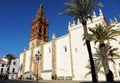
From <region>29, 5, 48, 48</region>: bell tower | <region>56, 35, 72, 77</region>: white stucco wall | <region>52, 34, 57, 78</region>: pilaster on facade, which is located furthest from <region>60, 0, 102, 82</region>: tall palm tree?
<region>29, 5, 48, 48</region>: bell tower

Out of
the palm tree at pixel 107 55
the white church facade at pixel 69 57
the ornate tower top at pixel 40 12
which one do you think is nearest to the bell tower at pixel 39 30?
the ornate tower top at pixel 40 12

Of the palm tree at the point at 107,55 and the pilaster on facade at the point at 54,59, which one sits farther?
the pilaster on facade at the point at 54,59

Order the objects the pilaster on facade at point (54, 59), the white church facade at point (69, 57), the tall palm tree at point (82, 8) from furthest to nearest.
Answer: the pilaster on facade at point (54, 59), the white church facade at point (69, 57), the tall palm tree at point (82, 8)

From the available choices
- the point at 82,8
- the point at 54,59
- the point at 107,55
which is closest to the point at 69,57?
the point at 54,59

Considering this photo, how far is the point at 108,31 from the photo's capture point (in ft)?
68.6

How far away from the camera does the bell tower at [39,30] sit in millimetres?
51278

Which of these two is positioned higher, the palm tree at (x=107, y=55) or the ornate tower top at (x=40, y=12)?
the ornate tower top at (x=40, y=12)

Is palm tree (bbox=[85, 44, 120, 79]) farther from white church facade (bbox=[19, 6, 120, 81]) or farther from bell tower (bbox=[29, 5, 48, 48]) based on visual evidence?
bell tower (bbox=[29, 5, 48, 48])

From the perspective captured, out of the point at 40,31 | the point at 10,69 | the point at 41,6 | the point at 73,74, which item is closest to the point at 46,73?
the point at 73,74

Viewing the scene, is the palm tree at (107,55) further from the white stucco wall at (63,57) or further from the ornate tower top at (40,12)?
the ornate tower top at (40,12)

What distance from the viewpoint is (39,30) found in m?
53.3

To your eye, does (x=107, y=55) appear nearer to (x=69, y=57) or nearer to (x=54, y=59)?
(x=69, y=57)

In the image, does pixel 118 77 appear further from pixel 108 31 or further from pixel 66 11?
pixel 66 11

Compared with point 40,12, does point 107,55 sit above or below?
below
